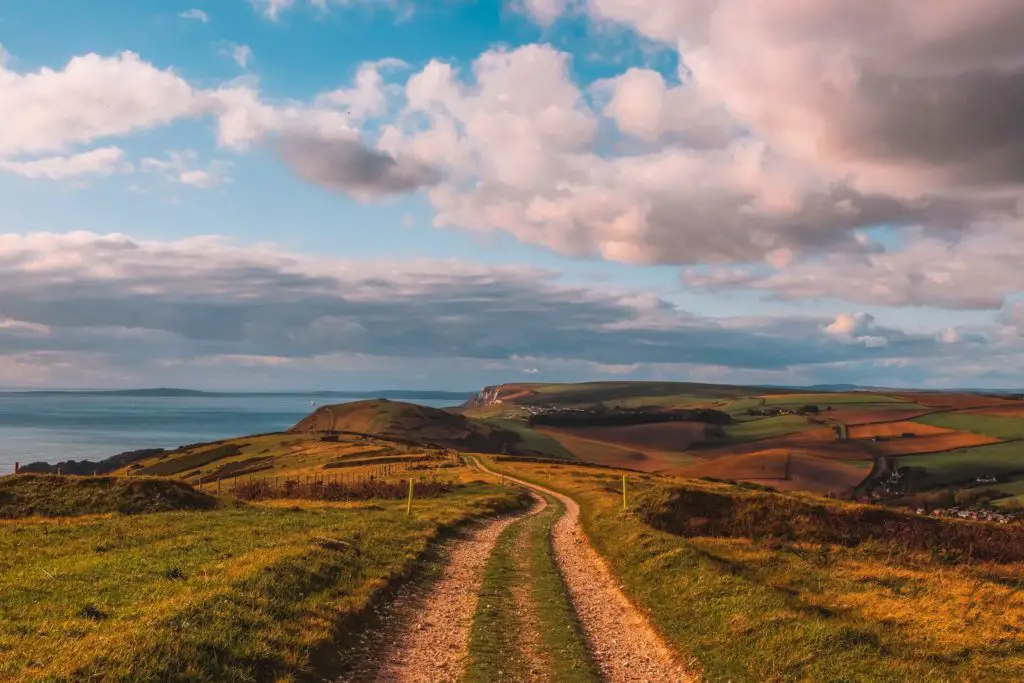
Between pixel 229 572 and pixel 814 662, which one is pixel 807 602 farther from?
pixel 229 572

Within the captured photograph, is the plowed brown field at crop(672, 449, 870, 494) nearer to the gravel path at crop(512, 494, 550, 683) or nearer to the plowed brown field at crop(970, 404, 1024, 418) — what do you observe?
the plowed brown field at crop(970, 404, 1024, 418)

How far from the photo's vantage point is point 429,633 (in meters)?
18.9

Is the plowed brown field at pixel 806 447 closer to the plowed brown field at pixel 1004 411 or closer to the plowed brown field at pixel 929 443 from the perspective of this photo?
the plowed brown field at pixel 929 443

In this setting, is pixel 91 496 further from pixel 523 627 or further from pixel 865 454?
pixel 865 454

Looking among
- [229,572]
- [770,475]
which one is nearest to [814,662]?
[229,572]

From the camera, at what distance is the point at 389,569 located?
82.6 feet

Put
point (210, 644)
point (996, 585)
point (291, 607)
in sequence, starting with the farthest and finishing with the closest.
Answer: point (996, 585)
point (291, 607)
point (210, 644)

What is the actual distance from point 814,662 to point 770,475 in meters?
122

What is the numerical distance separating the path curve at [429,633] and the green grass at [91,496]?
84.1ft

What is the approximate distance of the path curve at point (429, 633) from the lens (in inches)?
618

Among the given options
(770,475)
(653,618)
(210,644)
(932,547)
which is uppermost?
(210,644)

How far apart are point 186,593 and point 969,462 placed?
14999 cm

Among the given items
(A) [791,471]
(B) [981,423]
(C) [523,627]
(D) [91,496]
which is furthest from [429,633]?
(B) [981,423]

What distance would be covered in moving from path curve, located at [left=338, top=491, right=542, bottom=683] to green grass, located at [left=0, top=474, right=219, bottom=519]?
1009 inches
